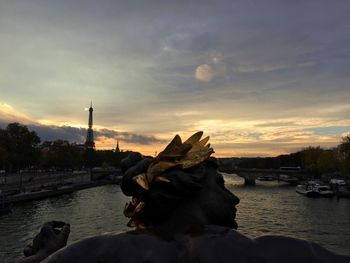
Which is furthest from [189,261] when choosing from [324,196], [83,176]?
[83,176]

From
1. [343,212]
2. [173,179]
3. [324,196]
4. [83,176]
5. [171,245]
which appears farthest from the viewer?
[83,176]

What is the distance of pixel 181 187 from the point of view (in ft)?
8.76

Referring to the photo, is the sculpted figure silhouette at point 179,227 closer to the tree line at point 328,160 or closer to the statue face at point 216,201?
the statue face at point 216,201

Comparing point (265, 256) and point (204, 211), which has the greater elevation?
point (204, 211)

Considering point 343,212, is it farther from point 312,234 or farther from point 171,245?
point 171,245

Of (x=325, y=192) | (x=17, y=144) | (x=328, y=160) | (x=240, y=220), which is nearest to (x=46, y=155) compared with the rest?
(x=17, y=144)

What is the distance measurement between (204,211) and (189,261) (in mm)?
498

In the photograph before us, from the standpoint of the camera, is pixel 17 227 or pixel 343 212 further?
pixel 343 212

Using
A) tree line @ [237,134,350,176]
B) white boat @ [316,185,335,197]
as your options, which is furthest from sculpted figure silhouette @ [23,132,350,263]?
tree line @ [237,134,350,176]

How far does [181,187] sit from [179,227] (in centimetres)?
24

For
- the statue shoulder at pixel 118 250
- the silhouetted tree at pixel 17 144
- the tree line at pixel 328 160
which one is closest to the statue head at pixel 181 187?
the statue shoulder at pixel 118 250

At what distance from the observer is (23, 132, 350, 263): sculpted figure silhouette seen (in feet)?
7.29

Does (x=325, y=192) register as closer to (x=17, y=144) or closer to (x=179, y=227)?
(x=17, y=144)

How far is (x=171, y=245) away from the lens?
2.39 metres
